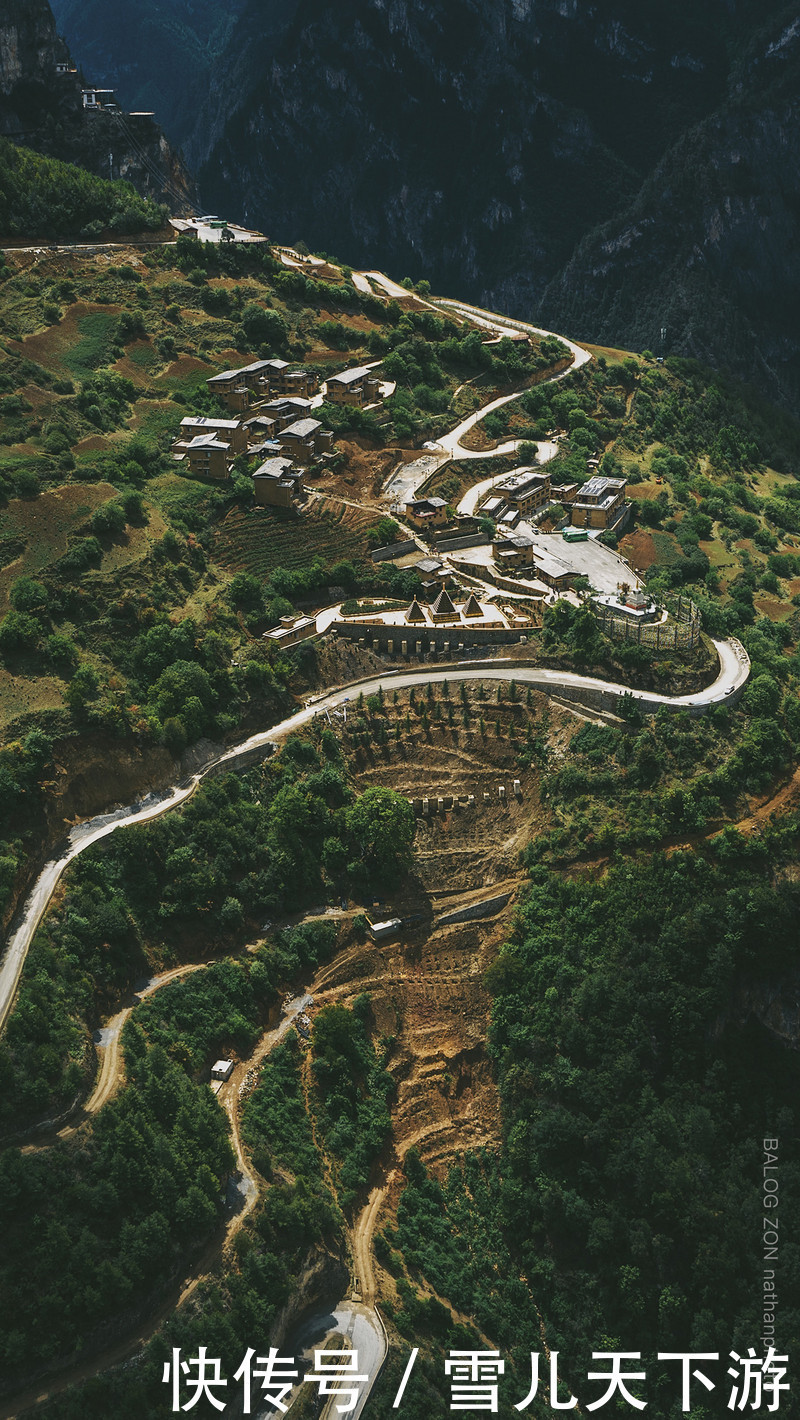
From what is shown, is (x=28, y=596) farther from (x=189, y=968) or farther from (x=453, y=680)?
(x=453, y=680)

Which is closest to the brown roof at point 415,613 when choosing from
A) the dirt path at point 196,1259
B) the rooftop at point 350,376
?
the dirt path at point 196,1259

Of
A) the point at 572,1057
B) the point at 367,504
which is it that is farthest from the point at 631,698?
the point at 367,504

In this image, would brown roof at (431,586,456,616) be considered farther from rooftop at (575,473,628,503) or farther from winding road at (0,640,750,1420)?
rooftop at (575,473,628,503)

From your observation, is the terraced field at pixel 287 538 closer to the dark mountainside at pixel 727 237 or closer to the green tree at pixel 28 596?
the green tree at pixel 28 596

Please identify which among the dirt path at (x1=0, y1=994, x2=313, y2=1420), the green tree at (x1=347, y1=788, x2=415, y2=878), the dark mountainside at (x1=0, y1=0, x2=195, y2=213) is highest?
the dark mountainside at (x1=0, y1=0, x2=195, y2=213)

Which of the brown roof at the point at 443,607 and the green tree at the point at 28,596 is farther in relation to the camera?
the brown roof at the point at 443,607

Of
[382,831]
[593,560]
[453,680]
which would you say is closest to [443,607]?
[453,680]

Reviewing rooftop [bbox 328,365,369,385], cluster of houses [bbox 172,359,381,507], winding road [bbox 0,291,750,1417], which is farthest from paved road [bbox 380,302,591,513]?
rooftop [bbox 328,365,369,385]
